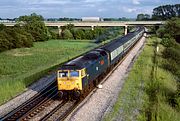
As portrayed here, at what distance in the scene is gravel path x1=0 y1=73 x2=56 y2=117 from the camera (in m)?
21.0

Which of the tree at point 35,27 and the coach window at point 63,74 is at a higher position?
the coach window at point 63,74

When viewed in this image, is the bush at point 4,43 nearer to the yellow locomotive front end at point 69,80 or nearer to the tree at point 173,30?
the tree at point 173,30

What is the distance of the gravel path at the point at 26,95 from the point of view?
20953 mm

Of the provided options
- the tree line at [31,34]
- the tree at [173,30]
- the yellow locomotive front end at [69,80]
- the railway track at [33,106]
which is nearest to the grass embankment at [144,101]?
the yellow locomotive front end at [69,80]

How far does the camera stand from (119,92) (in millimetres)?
24688

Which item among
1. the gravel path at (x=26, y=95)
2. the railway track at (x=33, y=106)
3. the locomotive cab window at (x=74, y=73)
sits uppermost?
the locomotive cab window at (x=74, y=73)

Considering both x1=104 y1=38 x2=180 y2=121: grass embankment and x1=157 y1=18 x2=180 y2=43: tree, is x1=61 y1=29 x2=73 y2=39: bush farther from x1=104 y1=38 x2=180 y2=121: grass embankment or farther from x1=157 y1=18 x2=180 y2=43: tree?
x1=104 y1=38 x2=180 y2=121: grass embankment

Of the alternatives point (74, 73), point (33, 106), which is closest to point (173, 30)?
point (74, 73)

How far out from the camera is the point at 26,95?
24328mm

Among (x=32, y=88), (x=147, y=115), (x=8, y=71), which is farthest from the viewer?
(x=8, y=71)

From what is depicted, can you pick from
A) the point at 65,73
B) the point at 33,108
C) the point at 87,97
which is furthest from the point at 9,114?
the point at 87,97

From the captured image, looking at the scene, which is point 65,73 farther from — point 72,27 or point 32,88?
point 72,27

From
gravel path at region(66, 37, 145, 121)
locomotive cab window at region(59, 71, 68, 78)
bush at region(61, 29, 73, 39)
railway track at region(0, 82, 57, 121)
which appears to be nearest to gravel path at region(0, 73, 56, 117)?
railway track at region(0, 82, 57, 121)

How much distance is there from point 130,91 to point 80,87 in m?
5.26
